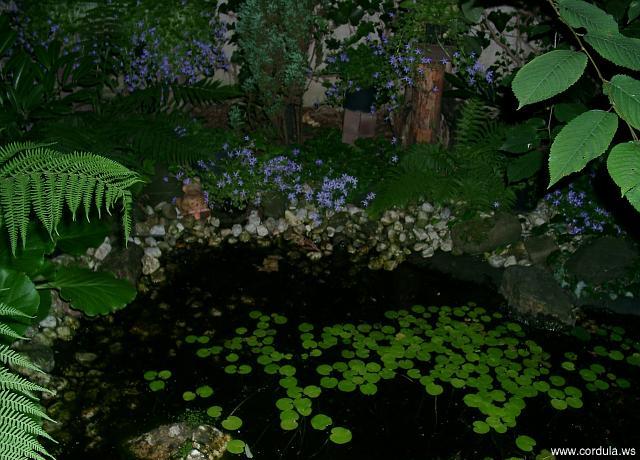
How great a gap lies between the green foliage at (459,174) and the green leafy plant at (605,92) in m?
3.44

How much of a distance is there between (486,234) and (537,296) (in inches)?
29.1

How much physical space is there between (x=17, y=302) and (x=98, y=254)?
3.83 ft

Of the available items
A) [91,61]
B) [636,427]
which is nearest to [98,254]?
[91,61]

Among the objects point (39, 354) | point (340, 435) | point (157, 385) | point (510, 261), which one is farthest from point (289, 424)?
point (510, 261)

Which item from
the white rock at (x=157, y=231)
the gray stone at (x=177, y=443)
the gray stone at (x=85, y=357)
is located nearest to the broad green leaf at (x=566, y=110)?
the gray stone at (x=177, y=443)

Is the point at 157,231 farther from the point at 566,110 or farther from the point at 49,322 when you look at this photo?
the point at 566,110

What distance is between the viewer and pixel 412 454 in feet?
9.75

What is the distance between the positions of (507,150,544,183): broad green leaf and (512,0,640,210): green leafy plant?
124 inches

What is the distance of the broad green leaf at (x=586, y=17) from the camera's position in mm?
1202

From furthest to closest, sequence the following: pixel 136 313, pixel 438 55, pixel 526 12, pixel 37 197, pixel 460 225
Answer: pixel 526 12 < pixel 438 55 < pixel 460 225 < pixel 136 313 < pixel 37 197

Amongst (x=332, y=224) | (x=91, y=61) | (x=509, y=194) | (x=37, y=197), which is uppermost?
(x=37, y=197)

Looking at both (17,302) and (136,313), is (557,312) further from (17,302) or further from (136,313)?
(17,302)

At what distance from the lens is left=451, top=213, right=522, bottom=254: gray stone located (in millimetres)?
4616

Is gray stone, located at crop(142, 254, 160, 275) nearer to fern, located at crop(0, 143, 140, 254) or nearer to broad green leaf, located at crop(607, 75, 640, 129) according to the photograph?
fern, located at crop(0, 143, 140, 254)
